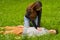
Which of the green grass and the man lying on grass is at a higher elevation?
the man lying on grass

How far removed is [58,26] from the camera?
1092 cm

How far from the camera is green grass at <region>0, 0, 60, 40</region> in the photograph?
945 centimetres

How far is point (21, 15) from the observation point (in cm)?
1336

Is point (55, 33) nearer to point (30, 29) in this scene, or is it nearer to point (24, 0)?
point (30, 29)

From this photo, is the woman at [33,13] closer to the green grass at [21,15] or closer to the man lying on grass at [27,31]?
the man lying on grass at [27,31]

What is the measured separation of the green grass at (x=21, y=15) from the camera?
31.0 feet

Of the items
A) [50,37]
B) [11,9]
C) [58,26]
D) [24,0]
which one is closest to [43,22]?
[58,26]

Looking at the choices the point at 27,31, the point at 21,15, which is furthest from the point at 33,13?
the point at 21,15

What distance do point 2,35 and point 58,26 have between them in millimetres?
2196

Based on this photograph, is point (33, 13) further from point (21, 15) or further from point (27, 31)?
point (21, 15)

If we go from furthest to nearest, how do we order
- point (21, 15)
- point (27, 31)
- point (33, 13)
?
point (21, 15) < point (33, 13) < point (27, 31)

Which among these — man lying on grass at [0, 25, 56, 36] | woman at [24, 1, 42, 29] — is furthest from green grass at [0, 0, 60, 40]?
woman at [24, 1, 42, 29]

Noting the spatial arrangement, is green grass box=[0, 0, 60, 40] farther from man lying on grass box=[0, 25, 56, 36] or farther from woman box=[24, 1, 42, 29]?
woman box=[24, 1, 42, 29]

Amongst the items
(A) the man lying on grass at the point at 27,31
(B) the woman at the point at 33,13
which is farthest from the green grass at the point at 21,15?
(B) the woman at the point at 33,13
